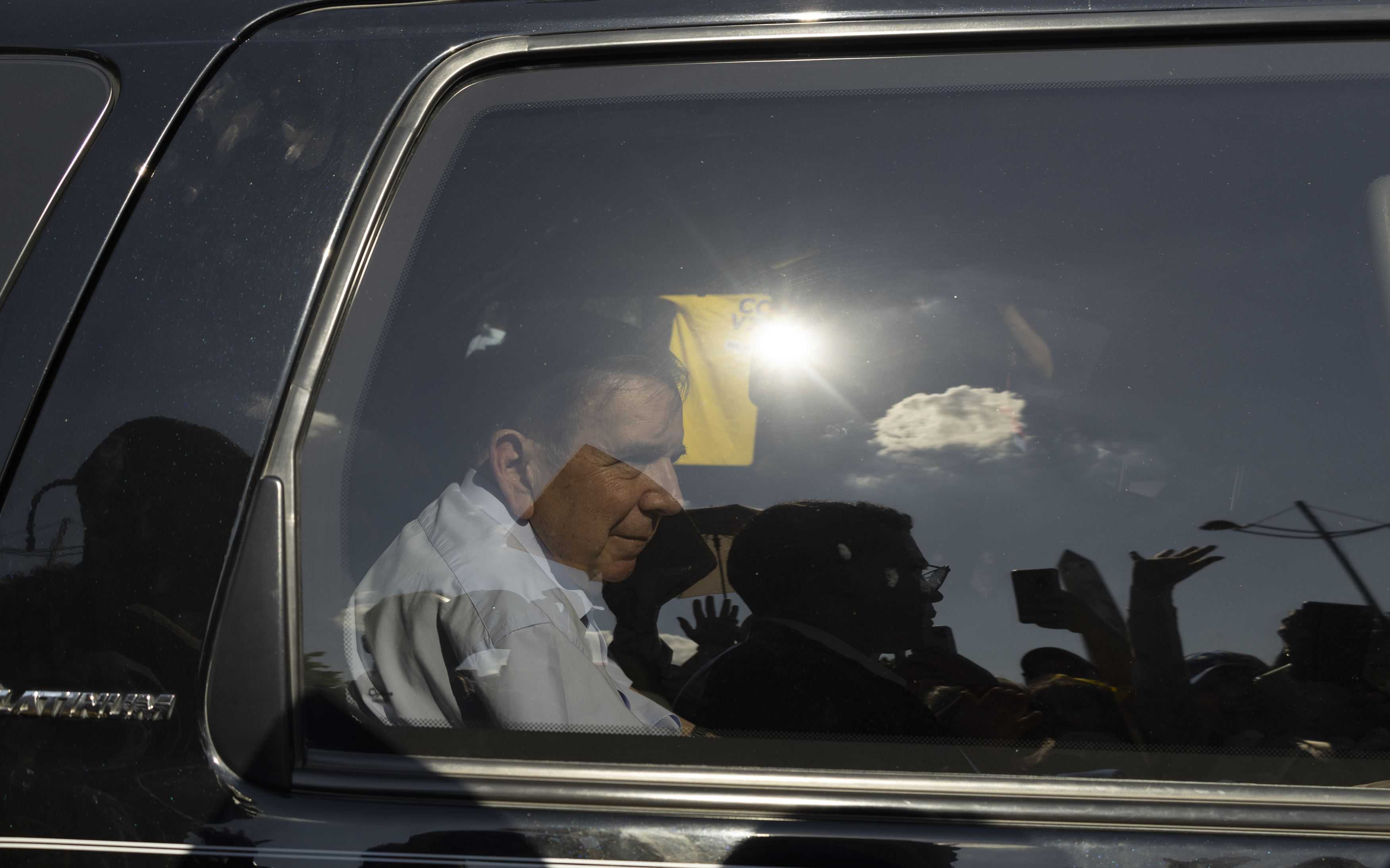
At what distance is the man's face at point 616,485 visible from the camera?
4.01ft

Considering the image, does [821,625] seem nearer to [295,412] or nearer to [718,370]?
[718,370]

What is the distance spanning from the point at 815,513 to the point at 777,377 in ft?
0.55

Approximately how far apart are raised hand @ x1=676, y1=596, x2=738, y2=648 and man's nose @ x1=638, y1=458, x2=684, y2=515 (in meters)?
0.14

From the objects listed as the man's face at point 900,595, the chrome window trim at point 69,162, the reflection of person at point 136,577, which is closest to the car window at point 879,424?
the man's face at point 900,595

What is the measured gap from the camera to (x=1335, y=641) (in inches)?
41.2

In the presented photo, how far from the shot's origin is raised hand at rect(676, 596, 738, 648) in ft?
3.59

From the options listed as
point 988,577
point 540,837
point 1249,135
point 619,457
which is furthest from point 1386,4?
point 540,837

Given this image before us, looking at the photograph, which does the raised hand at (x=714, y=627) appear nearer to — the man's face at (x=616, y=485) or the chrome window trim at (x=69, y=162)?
the man's face at (x=616, y=485)

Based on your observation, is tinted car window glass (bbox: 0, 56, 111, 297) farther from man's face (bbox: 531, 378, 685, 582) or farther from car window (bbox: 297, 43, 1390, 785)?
man's face (bbox: 531, 378, 685, 582)

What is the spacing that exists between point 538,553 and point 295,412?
0.36m

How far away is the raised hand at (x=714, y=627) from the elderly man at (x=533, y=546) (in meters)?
0.09

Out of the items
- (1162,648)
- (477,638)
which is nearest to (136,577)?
(477,638)

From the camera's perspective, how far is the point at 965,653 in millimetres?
1061

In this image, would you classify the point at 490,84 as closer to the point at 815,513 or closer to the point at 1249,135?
the point at 815,513
